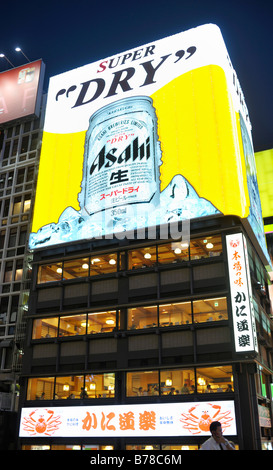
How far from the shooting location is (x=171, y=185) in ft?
124

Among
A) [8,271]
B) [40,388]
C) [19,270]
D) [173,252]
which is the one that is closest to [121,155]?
[173,252]

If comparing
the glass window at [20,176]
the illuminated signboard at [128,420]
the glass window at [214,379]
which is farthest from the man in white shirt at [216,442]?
the glass window at [20,176]

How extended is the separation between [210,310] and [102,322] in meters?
9.19

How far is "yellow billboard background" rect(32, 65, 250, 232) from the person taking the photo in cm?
3644

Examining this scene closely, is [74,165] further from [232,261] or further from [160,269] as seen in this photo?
[232,261]

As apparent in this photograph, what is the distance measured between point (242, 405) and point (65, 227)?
21732mm

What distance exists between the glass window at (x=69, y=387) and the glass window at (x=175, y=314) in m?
8.19

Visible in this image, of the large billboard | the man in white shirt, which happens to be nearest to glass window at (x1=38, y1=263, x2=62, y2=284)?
the large billboard

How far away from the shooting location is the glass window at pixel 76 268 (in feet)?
128

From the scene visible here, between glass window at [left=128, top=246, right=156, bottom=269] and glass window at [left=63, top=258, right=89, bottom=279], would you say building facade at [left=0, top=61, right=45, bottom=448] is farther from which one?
glass window at [left=128, top=246, right=156, bottom=269]

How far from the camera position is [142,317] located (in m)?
35.1

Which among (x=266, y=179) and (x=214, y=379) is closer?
(x=214, y=379)

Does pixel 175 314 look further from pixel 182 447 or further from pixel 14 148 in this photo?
pixel 14 148

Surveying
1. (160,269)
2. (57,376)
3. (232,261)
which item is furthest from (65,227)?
(232,261)
